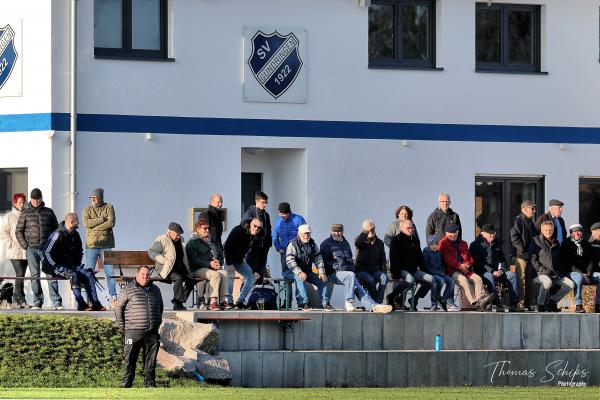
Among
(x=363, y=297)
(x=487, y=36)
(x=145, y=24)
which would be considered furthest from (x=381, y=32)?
(x=363, y=297)

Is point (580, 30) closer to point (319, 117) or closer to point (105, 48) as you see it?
point (319, 117)

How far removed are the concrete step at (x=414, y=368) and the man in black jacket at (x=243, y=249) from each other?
4.92ft

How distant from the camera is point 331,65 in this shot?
95.8ft

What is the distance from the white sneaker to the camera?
83.9ft

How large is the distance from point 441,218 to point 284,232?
8.79ft

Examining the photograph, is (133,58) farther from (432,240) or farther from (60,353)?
(60,353)

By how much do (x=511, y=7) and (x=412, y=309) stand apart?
7189mm

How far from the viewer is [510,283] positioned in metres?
27.1

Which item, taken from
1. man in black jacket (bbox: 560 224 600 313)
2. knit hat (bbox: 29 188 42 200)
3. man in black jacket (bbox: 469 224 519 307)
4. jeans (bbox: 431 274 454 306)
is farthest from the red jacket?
knit hat (bbox: 29 188 42 200)

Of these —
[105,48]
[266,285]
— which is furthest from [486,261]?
[105,48]

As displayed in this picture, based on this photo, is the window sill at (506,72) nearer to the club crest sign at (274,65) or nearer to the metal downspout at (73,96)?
the club crest sign at (274,65)

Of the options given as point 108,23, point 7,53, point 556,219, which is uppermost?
point 108,23

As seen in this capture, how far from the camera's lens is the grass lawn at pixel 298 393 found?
20.5 metres

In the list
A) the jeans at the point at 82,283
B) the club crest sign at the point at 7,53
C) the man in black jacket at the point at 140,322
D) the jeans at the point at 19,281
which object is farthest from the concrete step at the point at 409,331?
the club crest sign at the point at 7,53
